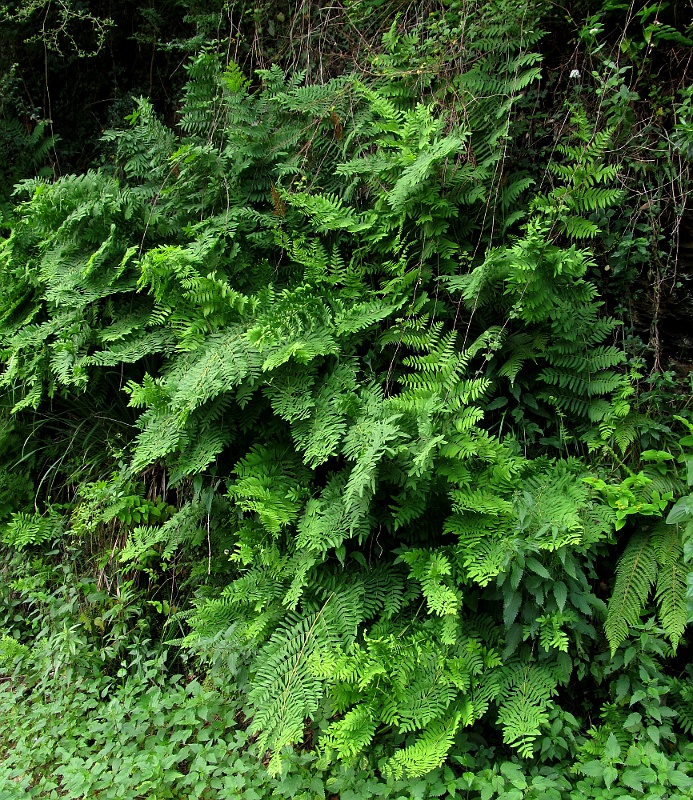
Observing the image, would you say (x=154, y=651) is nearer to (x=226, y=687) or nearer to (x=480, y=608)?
(x=226, y=687)

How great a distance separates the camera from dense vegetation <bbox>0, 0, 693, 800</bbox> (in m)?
2.45

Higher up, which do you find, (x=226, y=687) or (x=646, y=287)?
(x=646, y=287)

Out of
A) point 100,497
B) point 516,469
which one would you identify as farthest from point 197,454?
point 516,469

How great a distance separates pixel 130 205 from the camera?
346 centimetres

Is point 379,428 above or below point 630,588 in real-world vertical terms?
above

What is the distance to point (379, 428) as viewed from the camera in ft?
8.10

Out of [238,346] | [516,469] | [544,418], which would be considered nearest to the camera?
[516,469]

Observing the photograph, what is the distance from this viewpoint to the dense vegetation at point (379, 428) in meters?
2.45

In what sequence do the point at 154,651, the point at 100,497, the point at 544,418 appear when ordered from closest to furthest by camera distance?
the point at 544,418
the point at 154,651
the point at 100,497

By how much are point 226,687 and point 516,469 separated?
1777 mm

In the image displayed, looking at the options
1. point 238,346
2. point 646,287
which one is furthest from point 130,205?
point 646,287

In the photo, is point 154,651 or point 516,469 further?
point 154,651

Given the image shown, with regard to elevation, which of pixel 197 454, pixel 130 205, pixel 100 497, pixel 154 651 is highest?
pixel 130 205

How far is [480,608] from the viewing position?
268cm
